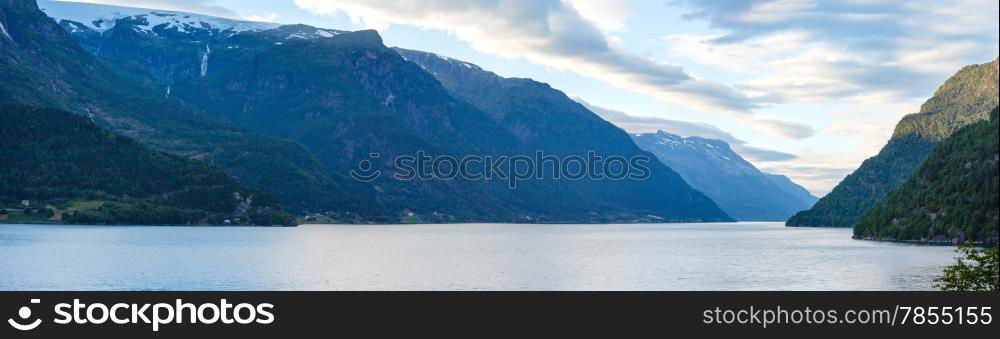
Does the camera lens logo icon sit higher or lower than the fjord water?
higher

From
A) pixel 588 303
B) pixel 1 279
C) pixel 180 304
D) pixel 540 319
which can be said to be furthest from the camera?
pixel 1 279

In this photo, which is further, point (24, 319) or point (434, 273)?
point (434, 273)

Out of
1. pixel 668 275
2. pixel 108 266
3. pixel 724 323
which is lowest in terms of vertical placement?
pixel 108 266

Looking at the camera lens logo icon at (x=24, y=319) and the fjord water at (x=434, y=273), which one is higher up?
the camera lens logo icon at (x=24, y=319)

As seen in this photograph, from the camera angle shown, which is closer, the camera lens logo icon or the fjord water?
the camera lens logo icon

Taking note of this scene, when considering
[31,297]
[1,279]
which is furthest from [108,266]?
[31,297]

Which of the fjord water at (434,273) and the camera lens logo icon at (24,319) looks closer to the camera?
the camera lens logo icon at (24,319)

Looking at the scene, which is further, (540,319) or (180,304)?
(540,319)

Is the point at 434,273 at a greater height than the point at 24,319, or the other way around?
the point at 24,319

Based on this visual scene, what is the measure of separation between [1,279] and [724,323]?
11494 cm

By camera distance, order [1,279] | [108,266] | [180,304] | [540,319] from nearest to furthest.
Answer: [180,304] < [540,319] < [1,279] < [108,266]

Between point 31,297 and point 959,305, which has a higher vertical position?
point 959,305

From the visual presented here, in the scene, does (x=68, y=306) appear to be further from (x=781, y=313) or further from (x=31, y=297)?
(x=781, y=313)

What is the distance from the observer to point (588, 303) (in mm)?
84875
